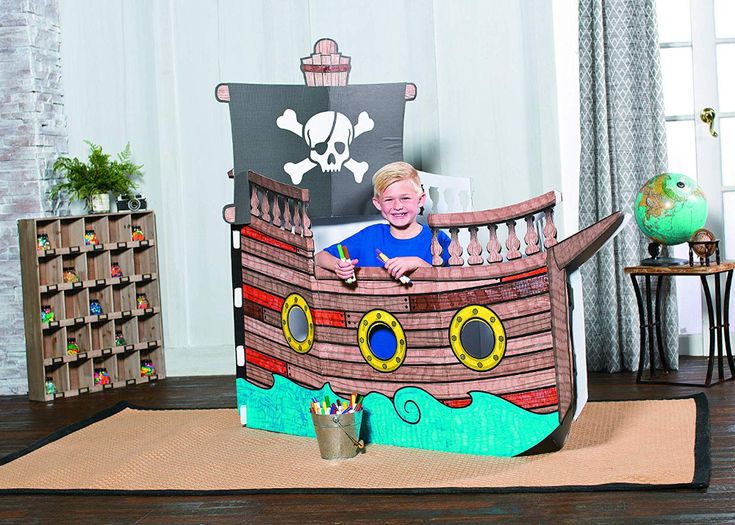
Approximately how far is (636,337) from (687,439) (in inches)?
53.7

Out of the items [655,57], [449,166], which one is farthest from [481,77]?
[655,57]

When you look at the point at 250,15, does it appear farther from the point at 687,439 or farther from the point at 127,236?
the point at 687,439

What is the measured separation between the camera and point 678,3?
4625 millimetres

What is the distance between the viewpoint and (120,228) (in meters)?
4.65

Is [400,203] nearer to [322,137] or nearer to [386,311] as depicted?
[386,311]

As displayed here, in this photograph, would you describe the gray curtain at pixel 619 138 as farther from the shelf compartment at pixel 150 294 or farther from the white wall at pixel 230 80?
the shelf compartment at pixel 150 294

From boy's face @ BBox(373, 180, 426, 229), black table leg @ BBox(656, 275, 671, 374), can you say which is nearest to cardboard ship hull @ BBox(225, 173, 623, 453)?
boy's face @ BBox(373, 180, 426, 229)

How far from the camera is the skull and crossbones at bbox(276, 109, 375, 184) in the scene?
11.7ft

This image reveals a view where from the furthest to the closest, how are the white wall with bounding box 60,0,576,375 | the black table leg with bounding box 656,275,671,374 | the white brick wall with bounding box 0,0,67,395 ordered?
the white wall with bounding box 60,0,576,375
the white brick wall with bounding box 0,0,67,395
the black table leg with bounding box 656,275,671,374

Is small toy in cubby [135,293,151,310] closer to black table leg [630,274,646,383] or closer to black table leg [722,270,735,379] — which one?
black table leg [630,274,646,383]

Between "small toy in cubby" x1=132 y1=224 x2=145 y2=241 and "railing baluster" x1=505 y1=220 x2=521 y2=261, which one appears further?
"small toy in cubby" x1=132 y1=224 x2=145 y2=241

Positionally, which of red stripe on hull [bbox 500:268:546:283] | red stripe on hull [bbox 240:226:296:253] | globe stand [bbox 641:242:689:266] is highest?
red stripe on hull [bbox 240:226:296:253]

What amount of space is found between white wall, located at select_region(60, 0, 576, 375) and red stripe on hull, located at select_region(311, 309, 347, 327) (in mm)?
1730

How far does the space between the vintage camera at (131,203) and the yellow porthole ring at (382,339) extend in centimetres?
204
